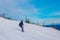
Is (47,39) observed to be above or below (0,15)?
below

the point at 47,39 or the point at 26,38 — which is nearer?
the point at 26,38

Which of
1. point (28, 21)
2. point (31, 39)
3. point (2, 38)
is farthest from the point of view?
point (28, 21)

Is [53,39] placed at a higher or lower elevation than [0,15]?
lower

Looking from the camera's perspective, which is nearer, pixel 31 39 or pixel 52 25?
A: pixel 31 39

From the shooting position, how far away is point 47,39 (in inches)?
753

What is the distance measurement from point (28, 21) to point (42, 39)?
13.0m

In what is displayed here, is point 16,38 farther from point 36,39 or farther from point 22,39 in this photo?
point 36,39

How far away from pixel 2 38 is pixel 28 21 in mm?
15430

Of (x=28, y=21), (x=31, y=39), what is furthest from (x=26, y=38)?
(x=28, y=21)

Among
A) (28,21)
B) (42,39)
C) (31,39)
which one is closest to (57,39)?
(42,39)

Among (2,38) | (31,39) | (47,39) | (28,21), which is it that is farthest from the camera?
(28,21)

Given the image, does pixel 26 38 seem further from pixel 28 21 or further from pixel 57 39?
pixel 28 21

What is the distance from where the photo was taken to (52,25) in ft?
108

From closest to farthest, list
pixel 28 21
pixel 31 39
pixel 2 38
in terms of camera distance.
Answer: pixel 2 38
pixel 31 39
pixel 28 21
